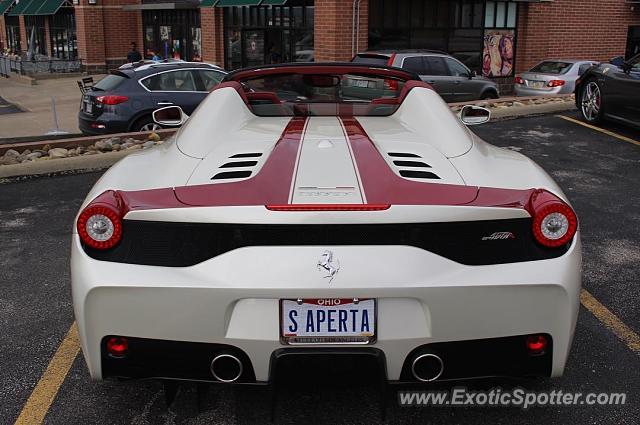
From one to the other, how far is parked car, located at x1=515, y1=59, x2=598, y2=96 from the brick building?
375cm

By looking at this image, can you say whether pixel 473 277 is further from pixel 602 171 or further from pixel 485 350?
pixel 602 171

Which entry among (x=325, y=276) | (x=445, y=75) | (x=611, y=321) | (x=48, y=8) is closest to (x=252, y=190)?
(x=325, y=276)

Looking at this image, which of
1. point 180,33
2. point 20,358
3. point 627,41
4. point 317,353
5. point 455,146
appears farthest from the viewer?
point 180,33

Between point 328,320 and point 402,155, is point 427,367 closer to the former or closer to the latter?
point 328,320

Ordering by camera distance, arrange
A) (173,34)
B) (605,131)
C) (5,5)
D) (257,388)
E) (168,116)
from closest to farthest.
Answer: (257,388) < (168,116) < (605,131) < (173,34) < (5,5)

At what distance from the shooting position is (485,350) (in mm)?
2496

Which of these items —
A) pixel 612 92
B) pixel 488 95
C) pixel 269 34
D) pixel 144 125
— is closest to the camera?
pixel 612 92

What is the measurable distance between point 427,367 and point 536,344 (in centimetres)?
44

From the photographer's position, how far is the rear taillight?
254 centimetres

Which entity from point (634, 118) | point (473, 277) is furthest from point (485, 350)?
point (634, 118)

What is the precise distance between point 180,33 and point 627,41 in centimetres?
1612

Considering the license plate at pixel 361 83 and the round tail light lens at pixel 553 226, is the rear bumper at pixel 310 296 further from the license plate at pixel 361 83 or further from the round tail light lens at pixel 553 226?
the license plate at pixel 361 83

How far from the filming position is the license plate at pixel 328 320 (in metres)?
2.38

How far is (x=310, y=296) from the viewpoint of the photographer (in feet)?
7.68
